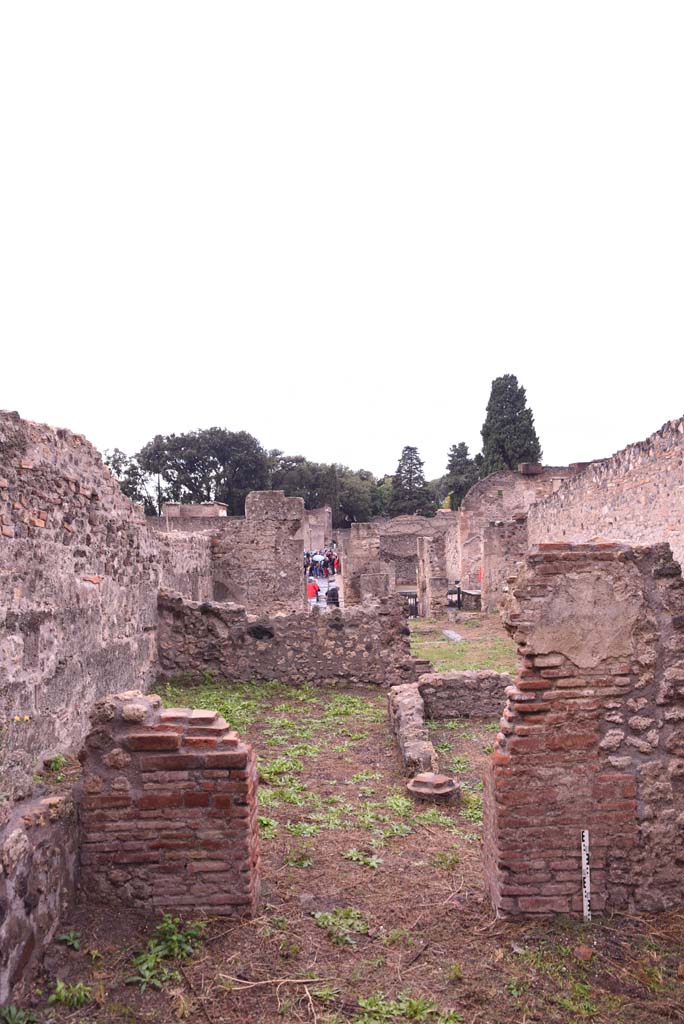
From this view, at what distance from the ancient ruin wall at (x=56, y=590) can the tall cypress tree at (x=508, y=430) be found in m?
41.6

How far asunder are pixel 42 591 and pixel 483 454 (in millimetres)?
47003

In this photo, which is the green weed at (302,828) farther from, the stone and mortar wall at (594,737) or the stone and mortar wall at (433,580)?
the stone and mortar wall at (433,580)

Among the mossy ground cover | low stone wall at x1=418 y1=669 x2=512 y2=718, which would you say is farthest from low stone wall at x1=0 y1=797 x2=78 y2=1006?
the mossy ground cover

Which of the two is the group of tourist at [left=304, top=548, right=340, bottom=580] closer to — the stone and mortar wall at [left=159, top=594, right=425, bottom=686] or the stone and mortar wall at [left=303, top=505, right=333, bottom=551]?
the stone and mortar wall at [left=303, top=505, right=333, bottom=551]

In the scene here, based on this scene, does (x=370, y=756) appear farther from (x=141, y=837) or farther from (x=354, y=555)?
(x=354, y=555)

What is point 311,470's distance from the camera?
6681cm

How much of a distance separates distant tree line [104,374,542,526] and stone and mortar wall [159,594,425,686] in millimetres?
35483

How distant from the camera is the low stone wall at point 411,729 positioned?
6738mm

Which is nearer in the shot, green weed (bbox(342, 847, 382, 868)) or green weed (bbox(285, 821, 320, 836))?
green weed (bbox(342, 847, 382, 868))

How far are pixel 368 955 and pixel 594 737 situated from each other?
5.47ft

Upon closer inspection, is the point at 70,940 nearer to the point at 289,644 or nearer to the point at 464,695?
the point at 464,695

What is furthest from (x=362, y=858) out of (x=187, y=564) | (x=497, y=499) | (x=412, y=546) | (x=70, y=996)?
(x=412, y=546)

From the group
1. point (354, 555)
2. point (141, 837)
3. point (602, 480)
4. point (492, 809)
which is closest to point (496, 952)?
point (492, 809)

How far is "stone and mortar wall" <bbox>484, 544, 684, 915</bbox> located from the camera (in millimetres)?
3854
